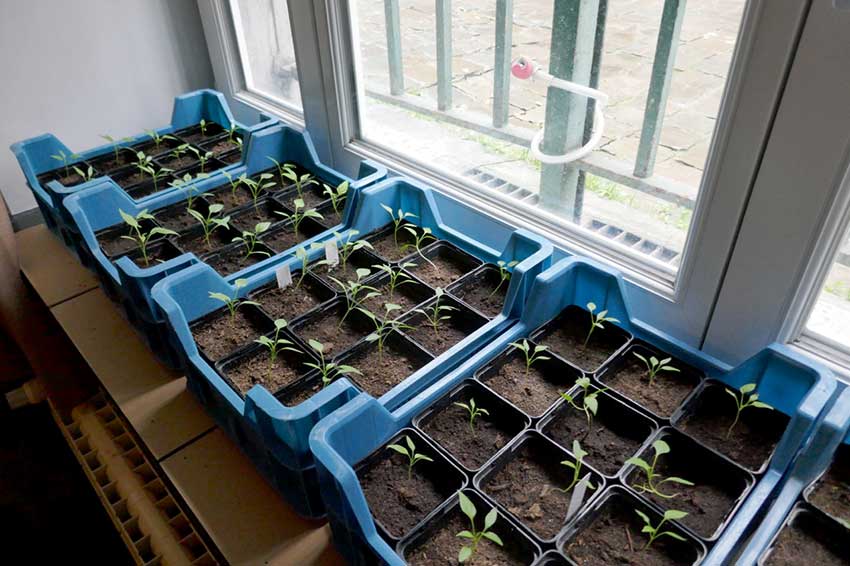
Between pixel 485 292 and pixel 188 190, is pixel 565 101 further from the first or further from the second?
pixel 188 190

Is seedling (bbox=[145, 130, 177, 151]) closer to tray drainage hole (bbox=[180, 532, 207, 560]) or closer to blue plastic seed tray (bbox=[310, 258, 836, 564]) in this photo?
tray drainage hole (bbox=[180, 532, 207, 560])

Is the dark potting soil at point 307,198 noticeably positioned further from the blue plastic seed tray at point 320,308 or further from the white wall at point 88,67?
the white wall at point 88,67

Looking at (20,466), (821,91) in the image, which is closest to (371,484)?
(821,91)

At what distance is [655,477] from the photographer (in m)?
0.89

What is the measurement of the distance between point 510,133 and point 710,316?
604mm

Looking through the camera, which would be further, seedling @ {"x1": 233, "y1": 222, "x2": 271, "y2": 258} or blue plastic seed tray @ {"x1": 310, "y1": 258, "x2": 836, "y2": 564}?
→ seedling @ {"x1": 233, "y1": 222, "x2": 271, "y2": 258}

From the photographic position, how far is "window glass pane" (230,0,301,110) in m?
1.81

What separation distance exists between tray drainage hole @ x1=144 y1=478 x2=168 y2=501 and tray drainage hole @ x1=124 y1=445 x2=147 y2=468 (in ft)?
Answer: 0.29

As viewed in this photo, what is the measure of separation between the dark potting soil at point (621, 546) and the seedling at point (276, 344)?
22.7 inches

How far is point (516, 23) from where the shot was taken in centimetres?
123

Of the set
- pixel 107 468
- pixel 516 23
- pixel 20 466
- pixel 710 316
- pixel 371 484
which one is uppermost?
pixel 516 23

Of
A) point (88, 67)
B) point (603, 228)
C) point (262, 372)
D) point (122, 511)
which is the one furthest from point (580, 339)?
point (88, 67)

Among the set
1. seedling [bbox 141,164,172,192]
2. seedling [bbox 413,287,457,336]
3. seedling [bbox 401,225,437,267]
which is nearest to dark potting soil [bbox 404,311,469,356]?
seedling [bbox 413,287,457,336]

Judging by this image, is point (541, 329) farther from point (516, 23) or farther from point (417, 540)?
point (516, 23)
